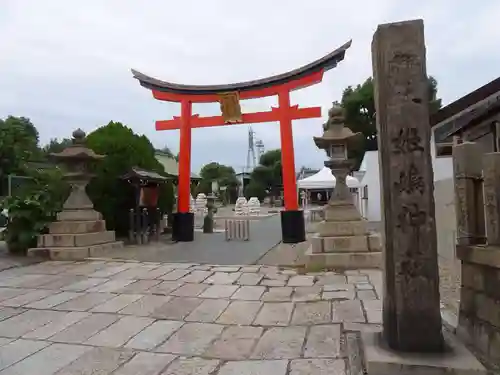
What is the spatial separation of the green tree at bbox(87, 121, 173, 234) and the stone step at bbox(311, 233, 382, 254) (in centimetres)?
591

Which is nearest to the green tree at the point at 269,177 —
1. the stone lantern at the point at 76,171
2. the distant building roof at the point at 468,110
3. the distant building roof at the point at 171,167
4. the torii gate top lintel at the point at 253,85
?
the distant building roof at the point at 171,167

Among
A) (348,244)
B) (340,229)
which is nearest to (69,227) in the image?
(340,229)

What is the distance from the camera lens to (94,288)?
18.3 ft

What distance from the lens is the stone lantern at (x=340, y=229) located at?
681 centimetres

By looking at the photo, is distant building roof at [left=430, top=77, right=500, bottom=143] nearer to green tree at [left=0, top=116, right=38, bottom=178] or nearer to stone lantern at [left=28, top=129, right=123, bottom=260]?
stone lantern at [left=28, top=129, right=123, bottom=260]

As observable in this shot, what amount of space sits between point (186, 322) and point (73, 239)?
5292 millimetres

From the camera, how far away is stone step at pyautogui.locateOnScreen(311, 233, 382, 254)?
6.94 m

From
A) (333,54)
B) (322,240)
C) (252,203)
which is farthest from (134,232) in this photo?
(252,203)

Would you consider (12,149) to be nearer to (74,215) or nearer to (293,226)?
(74,215)

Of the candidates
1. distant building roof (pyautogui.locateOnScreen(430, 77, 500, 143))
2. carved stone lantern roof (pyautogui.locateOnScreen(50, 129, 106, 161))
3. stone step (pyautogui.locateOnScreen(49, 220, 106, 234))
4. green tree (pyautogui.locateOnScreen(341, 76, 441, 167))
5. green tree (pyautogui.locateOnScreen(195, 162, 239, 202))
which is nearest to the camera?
distant building roof (pyautogui.locateOnScreen(430, 77, 500, 143))

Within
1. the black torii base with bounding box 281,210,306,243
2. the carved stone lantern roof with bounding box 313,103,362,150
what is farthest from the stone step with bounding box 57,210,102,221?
the carved stone lantern roof with bounding box 313,103,362,150

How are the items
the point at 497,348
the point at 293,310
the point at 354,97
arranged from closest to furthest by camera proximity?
the point at 497,348, the point at 293,310, the point at 354,97

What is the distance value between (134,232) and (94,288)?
5040 millimetres

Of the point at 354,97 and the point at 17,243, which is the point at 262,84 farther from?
the point at 354,97
